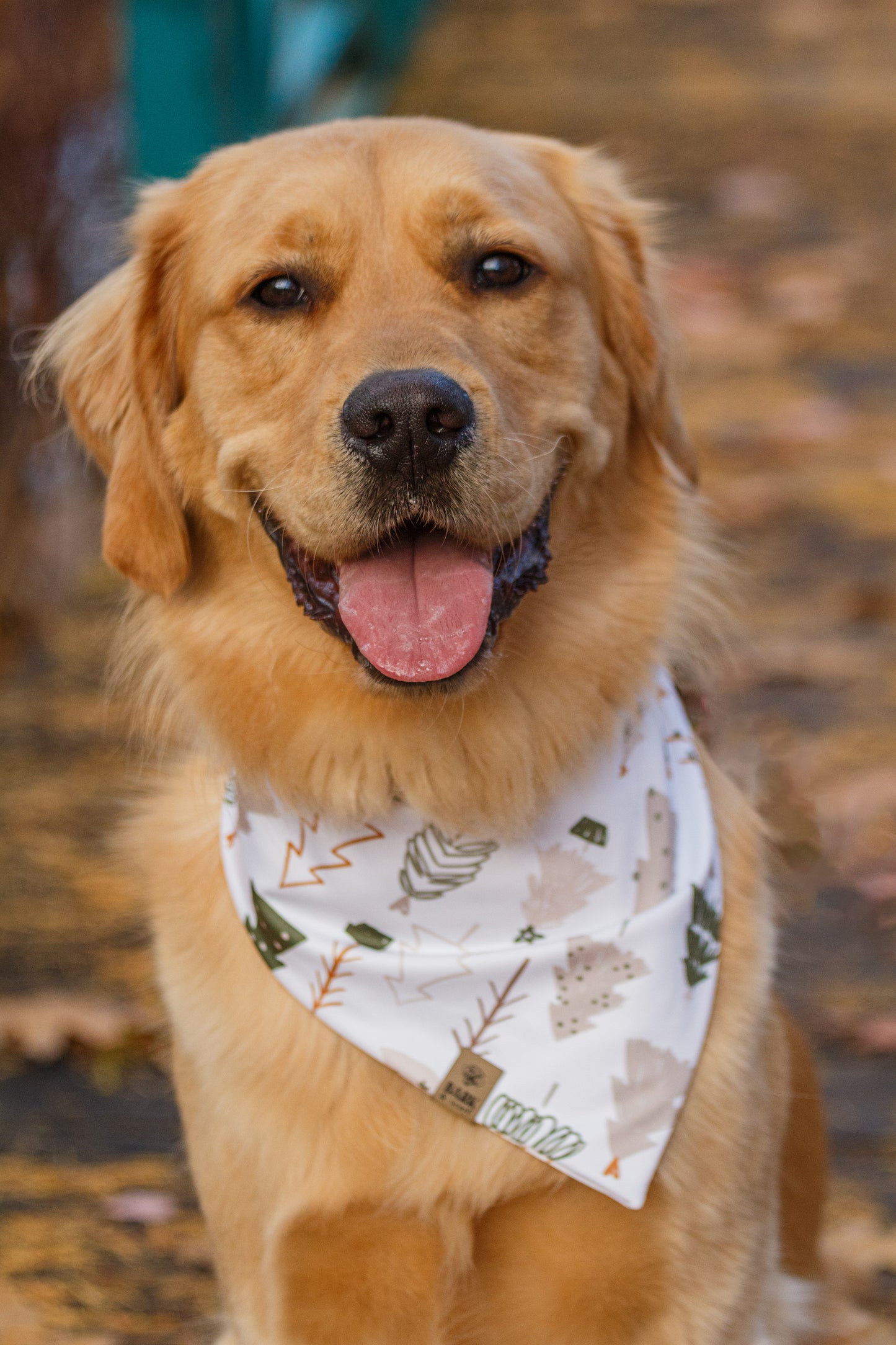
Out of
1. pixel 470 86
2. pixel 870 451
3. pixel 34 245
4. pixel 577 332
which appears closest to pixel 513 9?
pixel 470 86

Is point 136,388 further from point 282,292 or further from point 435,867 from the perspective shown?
point 435,867

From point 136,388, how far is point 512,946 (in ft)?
3.90

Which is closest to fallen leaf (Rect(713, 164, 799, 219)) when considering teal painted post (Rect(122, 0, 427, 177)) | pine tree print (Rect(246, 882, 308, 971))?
teal painted post (Rect(122, 0, 427, 177))

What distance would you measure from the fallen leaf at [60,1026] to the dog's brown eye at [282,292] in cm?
198

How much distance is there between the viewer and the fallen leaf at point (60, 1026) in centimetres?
393

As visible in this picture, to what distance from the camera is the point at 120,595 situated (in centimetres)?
610

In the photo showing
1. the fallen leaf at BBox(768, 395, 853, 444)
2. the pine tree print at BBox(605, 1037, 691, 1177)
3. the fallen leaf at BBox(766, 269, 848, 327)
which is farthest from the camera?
the fallen leaf at BBox(766, 269, 848, 327)

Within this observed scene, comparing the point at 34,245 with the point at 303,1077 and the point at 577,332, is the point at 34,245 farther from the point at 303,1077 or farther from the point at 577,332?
the point at 303,1077

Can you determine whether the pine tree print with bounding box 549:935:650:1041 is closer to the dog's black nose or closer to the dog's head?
the dog's head

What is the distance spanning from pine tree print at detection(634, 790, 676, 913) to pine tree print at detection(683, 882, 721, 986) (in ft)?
0.18

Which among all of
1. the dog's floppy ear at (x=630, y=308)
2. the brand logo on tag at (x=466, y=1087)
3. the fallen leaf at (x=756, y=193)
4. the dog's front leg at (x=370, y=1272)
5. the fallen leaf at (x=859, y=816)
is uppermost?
the dog's floppy ear at (x=630, y=308)

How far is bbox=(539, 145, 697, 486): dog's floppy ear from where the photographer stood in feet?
9.76

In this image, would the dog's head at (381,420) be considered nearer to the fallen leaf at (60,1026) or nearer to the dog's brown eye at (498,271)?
the dog's brown eye at (498,271)

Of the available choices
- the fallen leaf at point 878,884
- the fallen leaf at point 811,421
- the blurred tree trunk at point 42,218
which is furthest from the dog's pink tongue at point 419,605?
the fallen leaf at point 811,421
